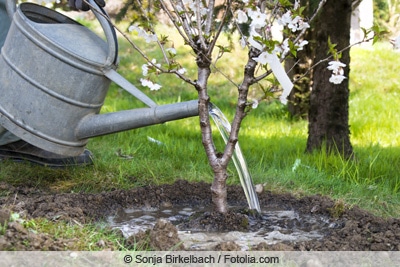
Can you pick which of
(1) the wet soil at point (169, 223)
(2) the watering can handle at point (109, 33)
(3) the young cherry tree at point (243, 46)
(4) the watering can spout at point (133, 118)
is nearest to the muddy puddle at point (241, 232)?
(1) the wet soil at point (169, 223)

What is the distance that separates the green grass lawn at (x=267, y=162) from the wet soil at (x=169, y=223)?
249 mm

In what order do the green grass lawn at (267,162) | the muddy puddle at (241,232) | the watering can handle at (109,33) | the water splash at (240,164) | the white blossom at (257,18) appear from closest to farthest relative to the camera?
the white blossom at (257,18) < the muddy puddle at (241,232) < the watering can handle at (109,33) < the water splash at (240,164) < the green grass lawn at (267,162)

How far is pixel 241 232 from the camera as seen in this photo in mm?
2805

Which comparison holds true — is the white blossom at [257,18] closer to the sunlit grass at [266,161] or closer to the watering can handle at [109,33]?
the sunlit grass at [266,161]

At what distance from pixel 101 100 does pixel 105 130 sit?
177 mm

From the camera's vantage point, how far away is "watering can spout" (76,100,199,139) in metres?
3.01

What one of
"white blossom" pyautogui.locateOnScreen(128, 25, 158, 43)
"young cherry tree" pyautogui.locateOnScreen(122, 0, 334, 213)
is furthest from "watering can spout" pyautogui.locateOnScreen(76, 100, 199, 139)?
Answer: "white blossom" pyautogui.locateOnScreen(128, 25, 158, 43)

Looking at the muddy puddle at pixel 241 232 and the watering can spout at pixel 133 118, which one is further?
the watering can spout at pixel 133 118

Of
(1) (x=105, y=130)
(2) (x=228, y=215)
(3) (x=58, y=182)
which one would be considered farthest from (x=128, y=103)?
(2) (x=228, y=215)

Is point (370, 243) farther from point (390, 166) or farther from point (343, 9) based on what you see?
point (343, 9)

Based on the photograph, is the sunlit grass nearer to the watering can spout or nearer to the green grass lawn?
the green grass lawn

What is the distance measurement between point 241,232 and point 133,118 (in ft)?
2.51

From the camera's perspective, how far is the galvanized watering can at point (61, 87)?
304cm

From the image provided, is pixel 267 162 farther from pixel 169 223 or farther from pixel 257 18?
pixel 257 18
